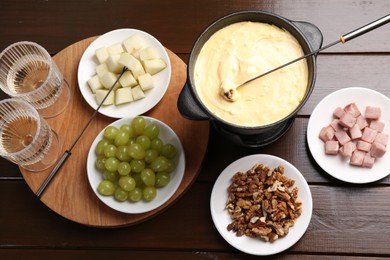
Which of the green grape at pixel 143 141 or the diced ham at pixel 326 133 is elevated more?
the green grape at pixel 143 141

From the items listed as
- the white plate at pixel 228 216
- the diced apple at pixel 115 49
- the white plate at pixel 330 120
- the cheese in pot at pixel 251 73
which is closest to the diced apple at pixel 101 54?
the diced apple at pixel 115 49

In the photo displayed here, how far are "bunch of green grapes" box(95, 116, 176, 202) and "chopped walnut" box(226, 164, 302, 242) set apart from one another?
187 millimetres

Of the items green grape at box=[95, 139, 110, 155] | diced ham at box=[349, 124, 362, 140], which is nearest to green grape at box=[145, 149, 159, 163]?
green grape at box=[95, 139, 110, 155]

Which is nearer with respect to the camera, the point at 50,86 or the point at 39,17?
the point at 50,86

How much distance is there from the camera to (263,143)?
1299 mm

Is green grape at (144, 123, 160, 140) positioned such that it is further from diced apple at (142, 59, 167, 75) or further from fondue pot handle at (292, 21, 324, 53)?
fondue pot handle at (292, 21, 324, 53)

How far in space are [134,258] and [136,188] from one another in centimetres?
20

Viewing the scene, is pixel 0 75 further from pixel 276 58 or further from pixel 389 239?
pixel 389 239

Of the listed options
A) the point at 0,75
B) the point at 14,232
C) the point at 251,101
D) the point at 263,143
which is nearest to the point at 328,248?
the point at 263,143

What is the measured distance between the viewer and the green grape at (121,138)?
1267 millimetres

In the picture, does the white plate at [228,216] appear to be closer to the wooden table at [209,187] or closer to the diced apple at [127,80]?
the wooden table at [209,187]

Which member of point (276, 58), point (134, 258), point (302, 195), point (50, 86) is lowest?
point (134, 258)

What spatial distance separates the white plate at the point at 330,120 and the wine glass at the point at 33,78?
67 cm

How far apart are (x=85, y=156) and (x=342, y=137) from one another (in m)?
0.67
